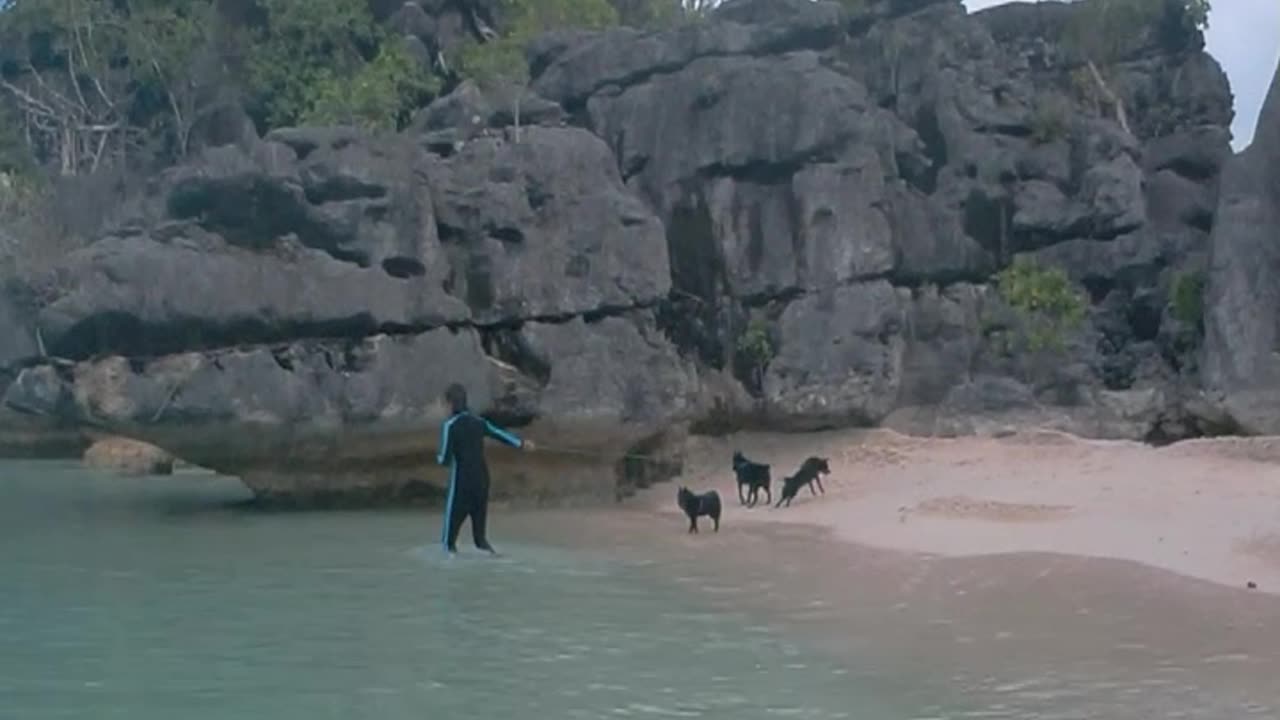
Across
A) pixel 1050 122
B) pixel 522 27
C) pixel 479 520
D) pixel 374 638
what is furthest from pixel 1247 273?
pixel 374 638

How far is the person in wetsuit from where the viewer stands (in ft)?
56.2

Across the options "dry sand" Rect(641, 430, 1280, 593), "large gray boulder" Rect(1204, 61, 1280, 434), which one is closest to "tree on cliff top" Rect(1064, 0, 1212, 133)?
"large gray boulder" Rect(1204, 61, 1280, 434)

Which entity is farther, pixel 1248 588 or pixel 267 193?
pixel 267 193

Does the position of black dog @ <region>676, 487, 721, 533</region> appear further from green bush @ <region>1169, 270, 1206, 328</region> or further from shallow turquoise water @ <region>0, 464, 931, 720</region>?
green bush @ <region>1169, 270, 1206, 328</region>

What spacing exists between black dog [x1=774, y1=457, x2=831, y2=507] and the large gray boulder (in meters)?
7.29

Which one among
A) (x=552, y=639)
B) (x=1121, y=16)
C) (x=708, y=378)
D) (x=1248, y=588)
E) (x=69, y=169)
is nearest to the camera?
(x=552, y=639)

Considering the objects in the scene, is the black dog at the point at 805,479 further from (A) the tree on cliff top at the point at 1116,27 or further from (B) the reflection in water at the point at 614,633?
(A) the tree on cliff top at the point at 1116,27

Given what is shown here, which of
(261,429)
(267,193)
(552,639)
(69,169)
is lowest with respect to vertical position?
(552,639)

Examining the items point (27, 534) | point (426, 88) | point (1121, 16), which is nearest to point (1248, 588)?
point (27, 534)

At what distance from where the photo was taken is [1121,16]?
31.4 m

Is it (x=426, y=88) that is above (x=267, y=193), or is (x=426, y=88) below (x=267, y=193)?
above

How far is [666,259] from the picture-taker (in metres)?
24.6

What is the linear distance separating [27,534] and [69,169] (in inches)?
880

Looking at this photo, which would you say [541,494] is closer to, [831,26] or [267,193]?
[267,193]
